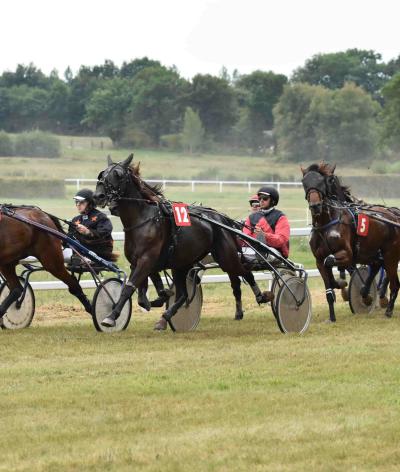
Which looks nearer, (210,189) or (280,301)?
(280,301)

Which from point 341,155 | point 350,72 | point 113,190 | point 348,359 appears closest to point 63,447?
point 348,359

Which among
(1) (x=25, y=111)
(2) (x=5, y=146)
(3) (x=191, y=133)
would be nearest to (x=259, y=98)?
(3) (x=191, y=133)

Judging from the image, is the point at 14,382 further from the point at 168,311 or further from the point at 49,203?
the point at 49,203

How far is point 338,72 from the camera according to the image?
10275 centimetres

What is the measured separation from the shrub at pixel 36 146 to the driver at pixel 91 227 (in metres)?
51.3

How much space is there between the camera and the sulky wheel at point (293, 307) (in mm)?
11641

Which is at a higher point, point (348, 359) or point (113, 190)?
point (113, 190)

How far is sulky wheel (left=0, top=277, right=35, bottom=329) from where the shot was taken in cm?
1259

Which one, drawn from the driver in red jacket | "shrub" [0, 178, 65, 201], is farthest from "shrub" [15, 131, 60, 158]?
the driver in red jacket

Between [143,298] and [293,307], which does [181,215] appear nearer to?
[143,298]

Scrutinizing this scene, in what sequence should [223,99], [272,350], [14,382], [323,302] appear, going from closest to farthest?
1. [14,382]
2. [272,350]
3. [323,302]
4. [223,99]

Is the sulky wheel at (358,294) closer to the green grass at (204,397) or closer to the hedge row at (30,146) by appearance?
the green grass at (204,397)

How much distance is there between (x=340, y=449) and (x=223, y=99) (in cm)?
7956

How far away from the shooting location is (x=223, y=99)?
280 feet
